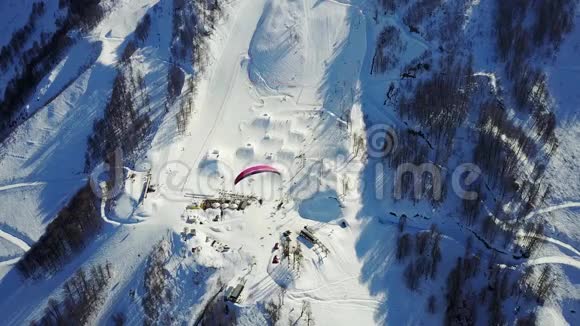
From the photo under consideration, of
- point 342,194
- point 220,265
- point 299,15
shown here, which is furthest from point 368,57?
point 220,265

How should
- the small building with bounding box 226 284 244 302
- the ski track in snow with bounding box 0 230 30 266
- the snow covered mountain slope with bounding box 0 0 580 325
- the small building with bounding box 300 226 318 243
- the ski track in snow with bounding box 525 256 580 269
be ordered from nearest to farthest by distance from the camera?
the small building with bounding box 226 284 244 302
the snow covered mountain slope with bounding box 0 0 580 325
the ski track in snow with bounding box 525 256 580 269
the small building with bounding box 300 226 318 243
the ski track in snow with bounding box 0 230 30 266

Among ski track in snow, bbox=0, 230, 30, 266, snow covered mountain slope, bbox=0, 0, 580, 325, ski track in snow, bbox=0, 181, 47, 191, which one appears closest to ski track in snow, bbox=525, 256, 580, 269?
snow covered mountain slope, bbox=0, 0, 580, 325

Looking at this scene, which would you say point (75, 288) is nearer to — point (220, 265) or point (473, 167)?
point (220, 265)

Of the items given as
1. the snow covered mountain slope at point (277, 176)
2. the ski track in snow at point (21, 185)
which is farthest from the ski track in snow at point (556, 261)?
the ski track in snow at point (21, 185)

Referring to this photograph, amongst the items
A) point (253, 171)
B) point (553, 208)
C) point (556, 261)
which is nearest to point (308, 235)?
point (253, 171)

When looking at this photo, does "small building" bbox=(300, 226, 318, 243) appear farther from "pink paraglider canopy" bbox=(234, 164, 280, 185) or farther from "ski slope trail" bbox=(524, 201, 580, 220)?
"ski slope trail" bbox=(524, 201, 580, 220)

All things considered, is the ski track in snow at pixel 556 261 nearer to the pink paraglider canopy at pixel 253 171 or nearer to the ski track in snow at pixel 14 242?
the pink paraglider canopy at pixel 253 171
